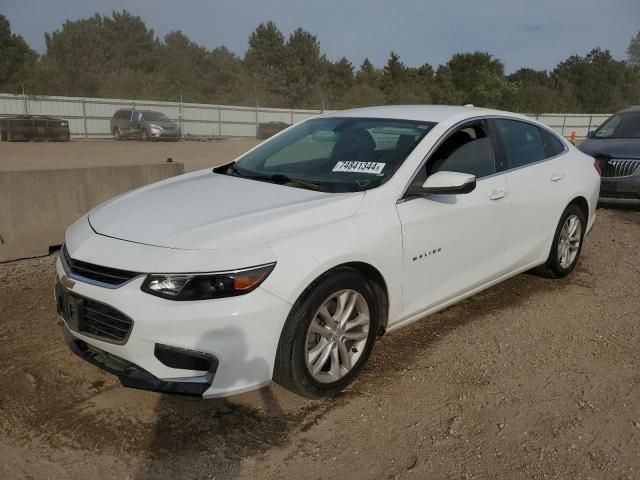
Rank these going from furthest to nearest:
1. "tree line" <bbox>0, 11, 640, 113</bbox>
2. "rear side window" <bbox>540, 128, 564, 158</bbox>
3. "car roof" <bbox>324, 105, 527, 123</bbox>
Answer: "tree line" <bbox>0, 11, 640, 113</bbox> → "rear side window" <bbox>540, 128, 564, 158</bbox> → "car roof" <bbox>324, 105, 527, 123</bbox>

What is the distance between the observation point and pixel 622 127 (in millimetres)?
9320

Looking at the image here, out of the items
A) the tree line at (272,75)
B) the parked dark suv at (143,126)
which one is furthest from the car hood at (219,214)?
the tree line at (272,75)

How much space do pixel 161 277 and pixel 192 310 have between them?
0.22 m

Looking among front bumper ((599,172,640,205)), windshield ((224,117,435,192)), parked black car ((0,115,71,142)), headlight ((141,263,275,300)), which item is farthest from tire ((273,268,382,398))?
parked black car ((0,115,71,142))

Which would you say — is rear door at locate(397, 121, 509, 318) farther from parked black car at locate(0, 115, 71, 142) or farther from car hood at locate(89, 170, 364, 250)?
parked black car at locate(0, 115, 71, 142)

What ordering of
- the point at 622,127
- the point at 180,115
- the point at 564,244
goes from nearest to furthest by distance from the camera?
the point at 564,244 < the point at 622,127 < the point at 180,115

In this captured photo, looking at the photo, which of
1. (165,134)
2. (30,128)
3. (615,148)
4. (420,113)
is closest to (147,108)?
(165,134)

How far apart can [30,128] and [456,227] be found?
25542 mm

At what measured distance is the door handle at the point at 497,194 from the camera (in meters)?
3.91

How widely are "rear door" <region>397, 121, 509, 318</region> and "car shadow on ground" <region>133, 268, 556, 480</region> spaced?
404 millimetres

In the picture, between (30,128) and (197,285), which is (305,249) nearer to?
(197,285)

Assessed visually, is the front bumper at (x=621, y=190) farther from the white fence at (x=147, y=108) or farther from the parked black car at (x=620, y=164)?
the white fence at (x=147, y=108)

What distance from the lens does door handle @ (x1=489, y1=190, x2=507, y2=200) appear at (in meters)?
3.91

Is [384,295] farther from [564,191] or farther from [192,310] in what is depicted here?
[564,191]
